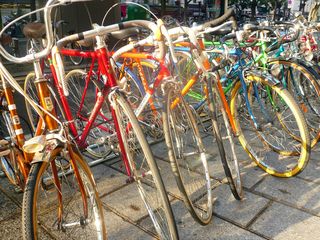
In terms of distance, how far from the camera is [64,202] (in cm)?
221

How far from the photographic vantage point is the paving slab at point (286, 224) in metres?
2.35

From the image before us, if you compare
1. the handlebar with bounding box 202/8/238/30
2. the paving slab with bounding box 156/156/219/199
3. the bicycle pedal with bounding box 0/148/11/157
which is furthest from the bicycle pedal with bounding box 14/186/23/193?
the handlebar with bounding box 202/8/238/30

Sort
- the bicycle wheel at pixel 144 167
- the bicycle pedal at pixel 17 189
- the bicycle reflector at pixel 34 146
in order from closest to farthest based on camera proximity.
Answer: the bicycle reflector at pixel 34 146 → the bicycle wheel at pixel 144 167 → the bicycle pedal at pixel 17 189

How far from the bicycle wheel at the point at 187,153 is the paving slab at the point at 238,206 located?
0.14 m

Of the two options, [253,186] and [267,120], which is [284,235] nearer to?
[253,186]

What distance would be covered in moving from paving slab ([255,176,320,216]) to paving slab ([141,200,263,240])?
609 millimetres

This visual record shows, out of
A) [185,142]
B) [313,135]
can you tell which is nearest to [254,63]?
[185,142]

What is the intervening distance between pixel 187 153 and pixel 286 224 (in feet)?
3.03

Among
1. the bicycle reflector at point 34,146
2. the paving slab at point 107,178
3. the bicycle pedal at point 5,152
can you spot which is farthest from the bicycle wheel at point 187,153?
the bicycle pedal at point 5,152

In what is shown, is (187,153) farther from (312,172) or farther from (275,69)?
(275,69)

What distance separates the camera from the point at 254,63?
3283 millimetres

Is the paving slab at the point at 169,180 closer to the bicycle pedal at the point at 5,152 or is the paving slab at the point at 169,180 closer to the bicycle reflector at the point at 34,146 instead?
the bicycle pedal at the point at 5,152

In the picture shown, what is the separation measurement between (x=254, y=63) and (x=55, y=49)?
201 centimetres

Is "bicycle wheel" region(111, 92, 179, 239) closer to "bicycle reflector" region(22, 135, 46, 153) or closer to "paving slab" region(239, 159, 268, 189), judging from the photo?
"bicycle reflector" region(22, 135, 46, 153)
